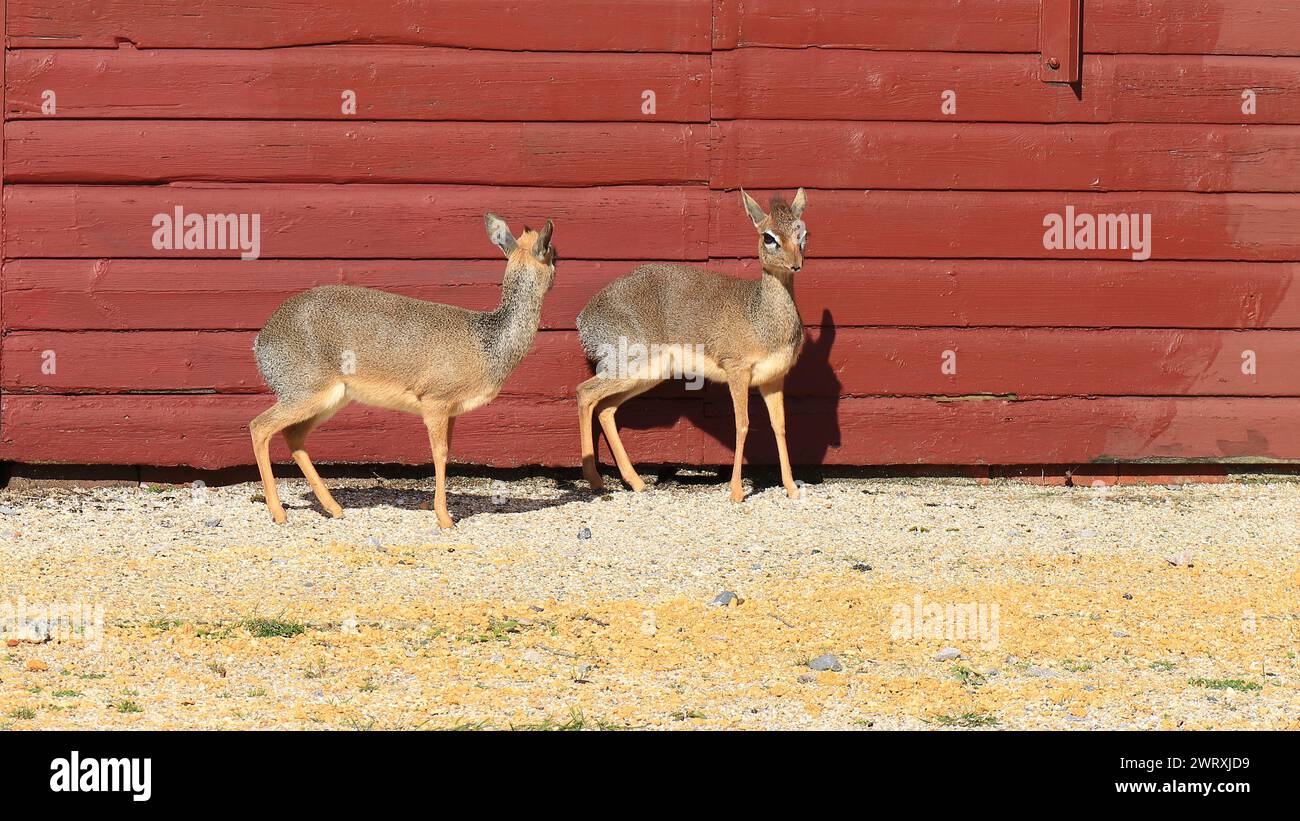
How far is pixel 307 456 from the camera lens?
29.0 ft

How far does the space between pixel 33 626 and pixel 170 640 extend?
562mm

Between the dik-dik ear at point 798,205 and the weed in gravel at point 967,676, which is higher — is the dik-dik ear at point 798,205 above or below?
above

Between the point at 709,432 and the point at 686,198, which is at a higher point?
the point at 686,198

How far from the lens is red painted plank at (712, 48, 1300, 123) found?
9664mm

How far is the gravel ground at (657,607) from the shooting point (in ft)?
18.2

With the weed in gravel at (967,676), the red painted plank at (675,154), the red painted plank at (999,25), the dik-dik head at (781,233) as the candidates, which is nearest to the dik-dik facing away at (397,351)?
the red painted plank at (675,154)

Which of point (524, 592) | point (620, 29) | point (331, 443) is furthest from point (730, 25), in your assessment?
point (524, 592)

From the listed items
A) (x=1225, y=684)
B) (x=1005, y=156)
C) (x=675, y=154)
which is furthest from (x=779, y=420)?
(x=1225, y=684)

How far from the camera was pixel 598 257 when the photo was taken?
9703 millimetres

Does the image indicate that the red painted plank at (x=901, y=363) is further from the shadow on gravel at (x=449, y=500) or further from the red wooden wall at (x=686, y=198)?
the shadow on gravel at (x=449, y=500)

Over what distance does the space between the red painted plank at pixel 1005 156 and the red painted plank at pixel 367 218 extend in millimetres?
467

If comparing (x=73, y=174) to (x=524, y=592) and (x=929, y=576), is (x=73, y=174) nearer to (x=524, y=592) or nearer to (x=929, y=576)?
(x=524, y=592)

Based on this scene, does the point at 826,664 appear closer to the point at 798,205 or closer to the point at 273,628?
the point at 273,628

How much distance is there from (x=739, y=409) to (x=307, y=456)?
8.12 ft
